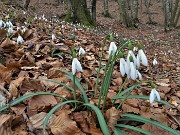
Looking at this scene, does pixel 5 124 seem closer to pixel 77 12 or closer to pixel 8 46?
pixel 8 46

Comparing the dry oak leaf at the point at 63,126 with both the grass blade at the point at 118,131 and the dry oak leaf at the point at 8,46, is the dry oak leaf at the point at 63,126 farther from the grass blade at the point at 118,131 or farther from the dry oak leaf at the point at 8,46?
the dry oak leaf at the point at 8,46

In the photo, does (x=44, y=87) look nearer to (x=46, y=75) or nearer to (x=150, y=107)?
(x=46, y=75)

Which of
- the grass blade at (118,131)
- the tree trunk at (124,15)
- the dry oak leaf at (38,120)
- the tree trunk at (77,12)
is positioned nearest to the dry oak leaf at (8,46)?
the dry oak leaf at (38,120)

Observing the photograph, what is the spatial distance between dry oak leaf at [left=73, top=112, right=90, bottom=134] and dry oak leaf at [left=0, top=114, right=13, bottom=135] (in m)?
0.46

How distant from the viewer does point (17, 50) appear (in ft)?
10.4

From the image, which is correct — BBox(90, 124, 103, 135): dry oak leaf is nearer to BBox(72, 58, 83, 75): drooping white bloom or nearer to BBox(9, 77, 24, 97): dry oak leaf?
BBox(72, 58, 83, 75): drooping white bloom

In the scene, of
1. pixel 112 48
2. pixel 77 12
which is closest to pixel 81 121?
pixel 112 48

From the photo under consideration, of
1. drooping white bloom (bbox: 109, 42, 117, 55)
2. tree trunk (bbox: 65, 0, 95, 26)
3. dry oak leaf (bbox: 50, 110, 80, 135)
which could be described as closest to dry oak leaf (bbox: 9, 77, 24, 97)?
dry oak leaf (bbox: 50, 110, 80, 135)

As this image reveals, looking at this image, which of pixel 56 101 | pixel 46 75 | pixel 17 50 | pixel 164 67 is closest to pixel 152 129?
pixel 56 101

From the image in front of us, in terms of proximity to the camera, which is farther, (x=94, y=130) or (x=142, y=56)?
(x=94, y=130)

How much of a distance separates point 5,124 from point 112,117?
2.42 feet

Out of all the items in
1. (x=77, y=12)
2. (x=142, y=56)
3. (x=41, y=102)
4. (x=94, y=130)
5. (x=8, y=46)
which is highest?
(x=77, y=12)

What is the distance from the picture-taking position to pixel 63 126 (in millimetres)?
1900

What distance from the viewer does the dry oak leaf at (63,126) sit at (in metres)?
1.88
